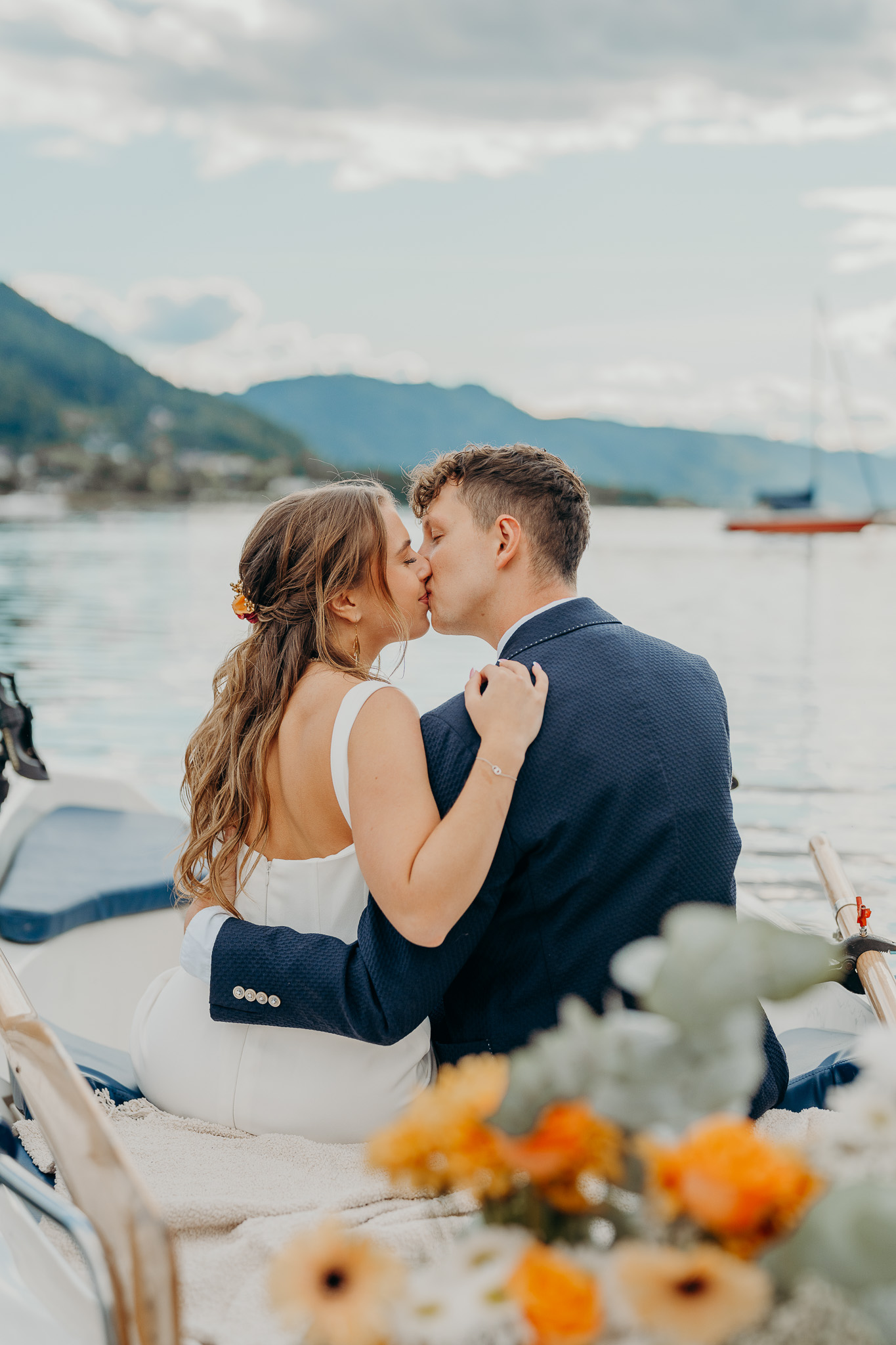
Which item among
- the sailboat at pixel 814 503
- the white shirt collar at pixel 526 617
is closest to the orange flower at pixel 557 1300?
the white shirt collar at pixel 526 617

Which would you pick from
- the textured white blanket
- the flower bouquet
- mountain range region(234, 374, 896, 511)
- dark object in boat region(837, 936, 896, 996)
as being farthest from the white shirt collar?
mountain range region(234, 374, 896, 511)

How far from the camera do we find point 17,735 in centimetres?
365

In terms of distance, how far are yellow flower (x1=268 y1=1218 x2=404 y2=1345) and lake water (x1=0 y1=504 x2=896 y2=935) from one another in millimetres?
1941

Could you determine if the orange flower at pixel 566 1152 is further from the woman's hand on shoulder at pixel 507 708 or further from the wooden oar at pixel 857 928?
the wooden oar at pixel 857 928

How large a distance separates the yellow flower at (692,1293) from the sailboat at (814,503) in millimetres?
43761

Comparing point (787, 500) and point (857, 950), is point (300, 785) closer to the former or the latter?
point (857, 950)

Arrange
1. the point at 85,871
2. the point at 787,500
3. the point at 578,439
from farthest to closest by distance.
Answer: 1. the point at 578,439
2. the point at 787,500
3. the point at 85,871

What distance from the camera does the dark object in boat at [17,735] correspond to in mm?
3623

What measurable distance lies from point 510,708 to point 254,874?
70 centimetres

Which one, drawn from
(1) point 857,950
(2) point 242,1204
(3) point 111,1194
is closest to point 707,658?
(1) point 857,950

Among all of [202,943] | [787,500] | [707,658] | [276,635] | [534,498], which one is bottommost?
[707,658]

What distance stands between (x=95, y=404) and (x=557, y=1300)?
327ft

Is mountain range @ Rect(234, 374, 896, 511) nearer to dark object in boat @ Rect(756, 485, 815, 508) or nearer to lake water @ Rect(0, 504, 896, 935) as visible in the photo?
dark object in boat @ Rect(756, 485, 815, 508)

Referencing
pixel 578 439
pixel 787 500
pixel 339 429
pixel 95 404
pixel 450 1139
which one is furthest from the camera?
pixel 339 429
